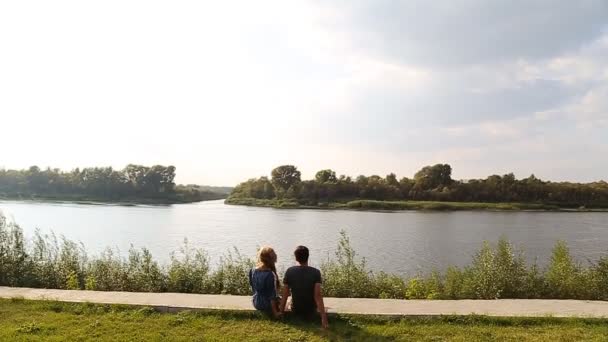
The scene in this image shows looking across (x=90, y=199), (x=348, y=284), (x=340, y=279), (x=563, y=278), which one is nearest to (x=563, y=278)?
(x=563, y=278)

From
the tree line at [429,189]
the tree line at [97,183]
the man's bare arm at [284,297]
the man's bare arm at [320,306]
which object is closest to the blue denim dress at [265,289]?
the man's bare arm at [284,297]

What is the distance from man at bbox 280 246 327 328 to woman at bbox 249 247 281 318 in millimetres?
168

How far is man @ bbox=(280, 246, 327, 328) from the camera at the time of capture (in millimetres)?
6980

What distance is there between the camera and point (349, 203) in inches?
3558

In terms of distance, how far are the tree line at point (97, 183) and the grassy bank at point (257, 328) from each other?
107 m

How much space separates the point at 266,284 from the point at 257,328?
75 centimetres

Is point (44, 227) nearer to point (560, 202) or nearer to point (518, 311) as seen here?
point (518, 311)

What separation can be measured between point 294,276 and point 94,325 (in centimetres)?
299

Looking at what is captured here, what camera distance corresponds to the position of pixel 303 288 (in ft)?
23.0

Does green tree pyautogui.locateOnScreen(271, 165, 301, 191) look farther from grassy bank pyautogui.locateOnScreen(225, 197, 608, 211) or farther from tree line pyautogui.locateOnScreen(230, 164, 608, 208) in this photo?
grassy bank pyautogui.locateOnScreen(225, 197, 608, 211)

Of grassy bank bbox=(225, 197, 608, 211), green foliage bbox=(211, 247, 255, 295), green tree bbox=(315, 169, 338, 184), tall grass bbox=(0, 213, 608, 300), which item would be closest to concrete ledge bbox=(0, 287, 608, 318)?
tall grass bbox=(0, 213, 608, 300)

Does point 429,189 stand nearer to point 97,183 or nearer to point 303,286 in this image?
point 97,183

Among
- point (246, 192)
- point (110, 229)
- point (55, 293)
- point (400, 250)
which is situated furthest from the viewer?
point (246, 192)

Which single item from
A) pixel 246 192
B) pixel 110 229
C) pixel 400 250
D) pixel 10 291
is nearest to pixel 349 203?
pixel 246 192
